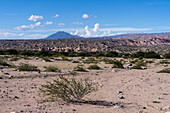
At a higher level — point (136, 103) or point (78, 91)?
point (78, 91)

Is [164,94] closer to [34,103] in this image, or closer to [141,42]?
[34,103]

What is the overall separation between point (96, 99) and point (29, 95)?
2827 mm

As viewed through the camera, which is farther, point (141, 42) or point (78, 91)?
point (141, 42)

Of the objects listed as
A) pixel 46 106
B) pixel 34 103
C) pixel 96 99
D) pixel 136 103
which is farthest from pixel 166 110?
pixel 34 103

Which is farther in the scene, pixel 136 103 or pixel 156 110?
pixel 136 103

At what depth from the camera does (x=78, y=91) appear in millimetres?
7926

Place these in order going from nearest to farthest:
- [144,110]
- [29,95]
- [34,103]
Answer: [144,110] < [34,103] < [29,95]

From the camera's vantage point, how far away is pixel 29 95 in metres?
8.96

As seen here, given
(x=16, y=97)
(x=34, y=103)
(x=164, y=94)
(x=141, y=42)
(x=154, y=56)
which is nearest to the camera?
(x=34, y=103)

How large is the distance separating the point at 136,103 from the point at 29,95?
436 centimetres

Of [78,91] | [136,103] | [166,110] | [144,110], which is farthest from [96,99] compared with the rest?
[166,110]

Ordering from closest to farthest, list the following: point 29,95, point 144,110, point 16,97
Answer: point 144,110
point 16,97
point 29,95

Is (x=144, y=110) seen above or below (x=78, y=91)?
below

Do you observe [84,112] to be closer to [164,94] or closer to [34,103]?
[34,103]
